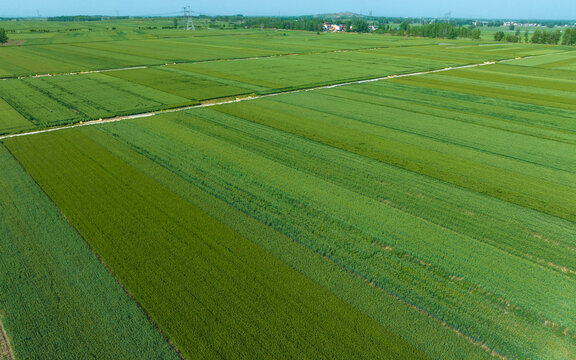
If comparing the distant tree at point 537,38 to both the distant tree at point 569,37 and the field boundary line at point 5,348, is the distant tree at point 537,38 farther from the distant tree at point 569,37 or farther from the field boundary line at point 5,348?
the field boundary line at point 5,348

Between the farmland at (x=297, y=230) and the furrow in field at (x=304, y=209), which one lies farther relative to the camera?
the furrow in field at (x=304, y=209)

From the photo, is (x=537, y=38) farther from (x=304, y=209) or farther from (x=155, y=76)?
(x=304, y=209)

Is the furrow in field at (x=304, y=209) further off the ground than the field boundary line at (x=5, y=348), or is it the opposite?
the furrow in field at (x=304, y=209)

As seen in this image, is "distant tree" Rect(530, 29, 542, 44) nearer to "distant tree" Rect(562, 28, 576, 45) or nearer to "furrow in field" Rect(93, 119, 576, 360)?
"distant tree" Rect(562, 28, 576, 45)

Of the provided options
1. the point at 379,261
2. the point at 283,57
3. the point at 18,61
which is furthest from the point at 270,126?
the point at 18,61

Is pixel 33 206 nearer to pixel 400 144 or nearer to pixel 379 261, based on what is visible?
pixel 379 261

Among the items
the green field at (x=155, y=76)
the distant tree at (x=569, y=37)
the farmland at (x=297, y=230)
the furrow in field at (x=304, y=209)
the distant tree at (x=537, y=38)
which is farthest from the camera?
the distant tree at (x=537, y=38)

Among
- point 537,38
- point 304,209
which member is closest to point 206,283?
point 304,209

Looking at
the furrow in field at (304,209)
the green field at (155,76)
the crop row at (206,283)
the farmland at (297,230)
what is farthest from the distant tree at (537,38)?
the crop row at (206,283)

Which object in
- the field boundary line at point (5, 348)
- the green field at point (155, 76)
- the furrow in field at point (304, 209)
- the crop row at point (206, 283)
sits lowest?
the field boundary line at point (5, 348)
